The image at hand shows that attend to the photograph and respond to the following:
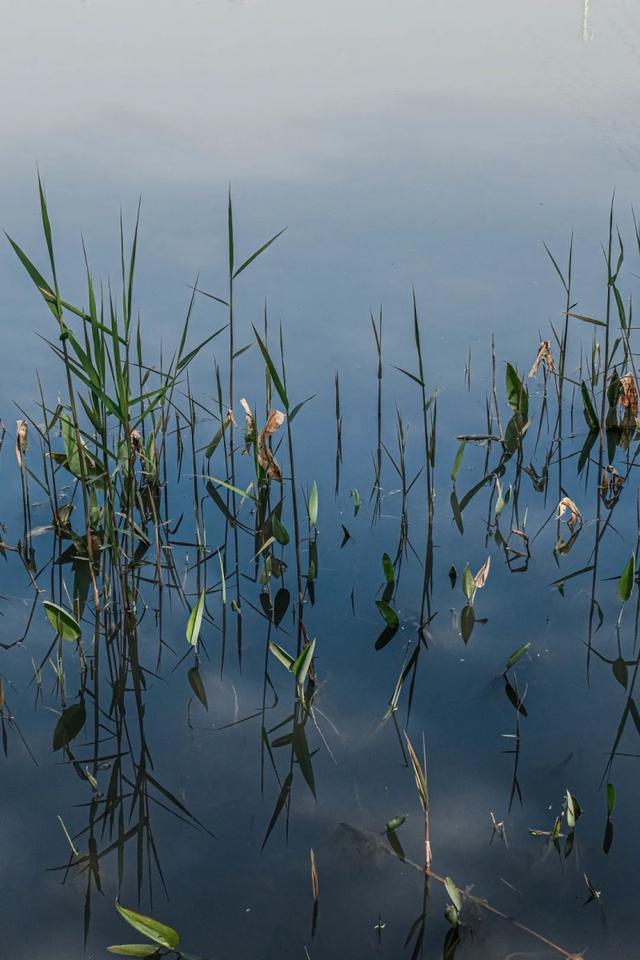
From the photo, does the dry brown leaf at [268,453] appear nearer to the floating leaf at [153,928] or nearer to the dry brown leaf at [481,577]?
the dry brown leaf at [481,577]

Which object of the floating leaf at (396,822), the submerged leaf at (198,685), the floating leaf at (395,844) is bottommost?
the floating leaf at (395,844)

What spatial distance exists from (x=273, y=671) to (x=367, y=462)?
94 cm

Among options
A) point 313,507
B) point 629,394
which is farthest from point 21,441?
point 629,394

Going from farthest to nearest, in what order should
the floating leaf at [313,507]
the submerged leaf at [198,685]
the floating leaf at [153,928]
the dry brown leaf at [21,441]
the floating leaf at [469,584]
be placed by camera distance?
the dry brown leaf at [21,441], the floating leaf at [313,507], the floating leaf at [469,584], the submerged leaf at [198,685], the floating leaf at [153,928]

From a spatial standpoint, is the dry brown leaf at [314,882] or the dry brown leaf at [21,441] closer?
the dry brown leaf at [314,882]

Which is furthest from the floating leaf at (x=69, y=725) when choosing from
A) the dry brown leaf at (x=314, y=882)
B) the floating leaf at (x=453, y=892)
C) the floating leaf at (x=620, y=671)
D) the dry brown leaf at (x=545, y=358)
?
the dry brown leaf at (x=545, y=358)

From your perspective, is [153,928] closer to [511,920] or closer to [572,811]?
[511,920]

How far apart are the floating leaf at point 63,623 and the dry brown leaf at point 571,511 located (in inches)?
45.8

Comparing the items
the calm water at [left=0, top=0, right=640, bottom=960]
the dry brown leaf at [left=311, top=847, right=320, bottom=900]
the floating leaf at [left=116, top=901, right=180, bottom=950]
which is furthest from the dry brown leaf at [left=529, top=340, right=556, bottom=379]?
the floating leaf at [left=116, top=901, right=180, bottom=950]

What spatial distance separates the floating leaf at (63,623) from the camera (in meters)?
2.28

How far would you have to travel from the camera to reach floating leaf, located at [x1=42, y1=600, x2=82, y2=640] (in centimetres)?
228

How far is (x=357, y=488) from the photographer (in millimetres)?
3033

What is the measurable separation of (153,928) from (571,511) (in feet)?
5.22

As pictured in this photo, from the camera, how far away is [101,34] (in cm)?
750
